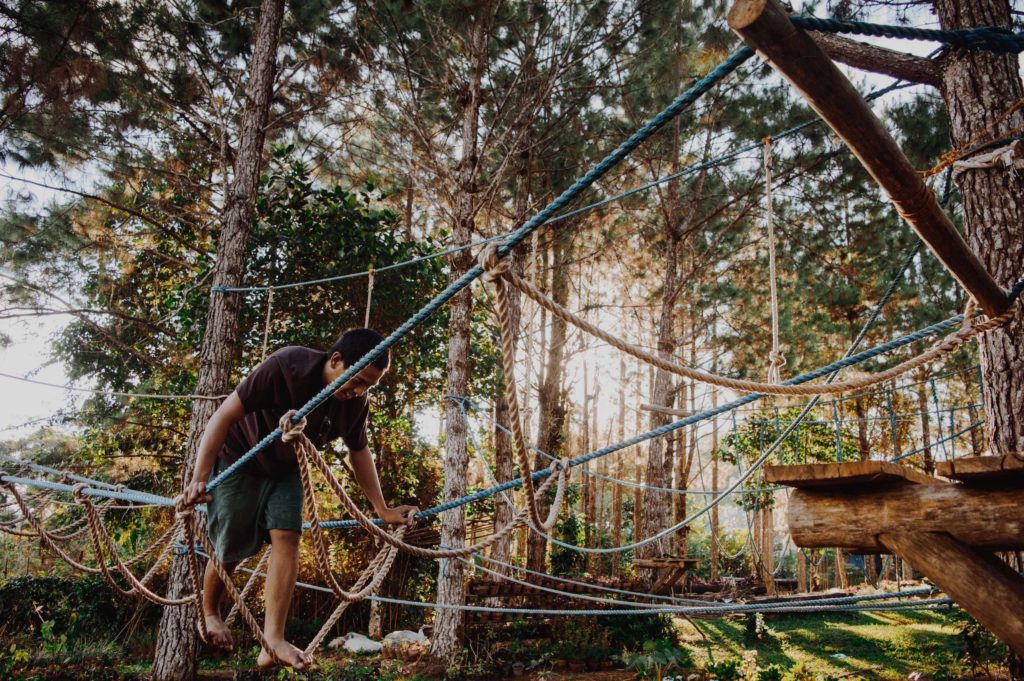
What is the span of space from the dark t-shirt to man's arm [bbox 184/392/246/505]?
1.3 inches

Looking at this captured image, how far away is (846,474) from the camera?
167cm

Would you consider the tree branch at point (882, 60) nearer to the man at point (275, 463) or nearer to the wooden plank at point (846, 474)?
the wooden plank at point (846, 474)

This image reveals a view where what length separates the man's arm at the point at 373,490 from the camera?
2205 mm

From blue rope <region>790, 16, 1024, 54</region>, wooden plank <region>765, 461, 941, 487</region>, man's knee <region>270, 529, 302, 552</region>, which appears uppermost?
blue rope <region>790, 16, 1024, 54</region>

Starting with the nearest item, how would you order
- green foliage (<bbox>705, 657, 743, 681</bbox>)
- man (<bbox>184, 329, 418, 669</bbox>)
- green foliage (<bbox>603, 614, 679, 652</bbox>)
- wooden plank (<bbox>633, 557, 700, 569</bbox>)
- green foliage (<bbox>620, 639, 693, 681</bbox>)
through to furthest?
man (<bbox>184, 329, 418, 669</bbox>) → green foliage (<bbox>705, 657, 743, 681</bbox>) → green foliage (<bbox>620, 639, 693, 681</bbox>) → wooden plank (<bbox>633, 557, 700, 569</bbox>) → green foliage (<bbox>603, 614, 679, 652</bbox>)

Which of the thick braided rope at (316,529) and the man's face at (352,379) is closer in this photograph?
the thick braided rope at (316,529)

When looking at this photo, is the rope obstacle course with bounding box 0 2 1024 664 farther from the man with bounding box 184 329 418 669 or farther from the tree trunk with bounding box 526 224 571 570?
the tree trunk with bounding box 526 224 571 570

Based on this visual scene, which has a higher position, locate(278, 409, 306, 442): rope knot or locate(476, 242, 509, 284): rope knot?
locate(476, 242, 509, 284): rope knot

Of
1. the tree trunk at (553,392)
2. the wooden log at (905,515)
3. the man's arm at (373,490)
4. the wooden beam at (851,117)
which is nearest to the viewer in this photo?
the wooden beam at (851,117)

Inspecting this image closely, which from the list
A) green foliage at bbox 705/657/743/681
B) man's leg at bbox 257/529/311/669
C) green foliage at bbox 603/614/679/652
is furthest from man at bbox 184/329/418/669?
green foliage at bbox 603/614/679/652

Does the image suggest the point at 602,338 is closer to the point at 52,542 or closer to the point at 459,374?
the point at 52,542

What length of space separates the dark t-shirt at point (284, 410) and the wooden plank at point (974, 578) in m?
1.72

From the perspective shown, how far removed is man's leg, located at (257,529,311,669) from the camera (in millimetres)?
1797

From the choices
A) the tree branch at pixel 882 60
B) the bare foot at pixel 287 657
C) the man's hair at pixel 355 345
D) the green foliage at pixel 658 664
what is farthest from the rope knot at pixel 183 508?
the green foliage at pixel 658 664
